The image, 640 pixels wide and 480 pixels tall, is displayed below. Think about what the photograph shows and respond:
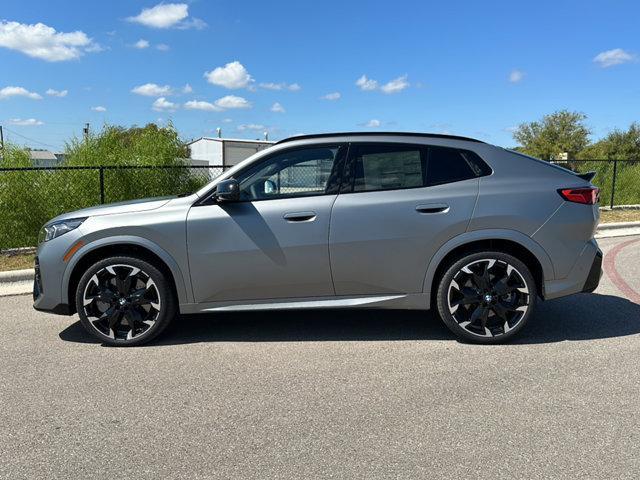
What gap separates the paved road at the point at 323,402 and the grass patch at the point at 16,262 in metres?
2.88

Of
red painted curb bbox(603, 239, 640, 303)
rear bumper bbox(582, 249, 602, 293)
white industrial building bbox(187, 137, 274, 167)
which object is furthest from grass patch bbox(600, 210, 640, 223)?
white industrial building bbox(187, 137, 274, 167)

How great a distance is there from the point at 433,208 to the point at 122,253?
2683 mm

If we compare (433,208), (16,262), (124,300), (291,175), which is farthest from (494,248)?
(16,262)

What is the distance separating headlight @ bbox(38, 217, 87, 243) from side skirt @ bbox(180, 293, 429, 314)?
116 centimetres

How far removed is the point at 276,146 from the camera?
14.8 feet

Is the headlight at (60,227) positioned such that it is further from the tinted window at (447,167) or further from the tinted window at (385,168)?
the tinted window at (447,167)

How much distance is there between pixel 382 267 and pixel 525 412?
1.59 meters

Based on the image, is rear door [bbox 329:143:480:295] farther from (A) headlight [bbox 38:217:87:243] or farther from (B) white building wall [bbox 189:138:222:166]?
(B) white building wall [bbox 189:138:222:166]

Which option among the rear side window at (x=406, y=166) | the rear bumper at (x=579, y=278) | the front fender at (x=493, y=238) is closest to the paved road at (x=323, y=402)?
the rear bumper at (x=579, y=278)

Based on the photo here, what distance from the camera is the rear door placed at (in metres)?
4.32

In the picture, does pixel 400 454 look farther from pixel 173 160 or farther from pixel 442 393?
pixel 173 160

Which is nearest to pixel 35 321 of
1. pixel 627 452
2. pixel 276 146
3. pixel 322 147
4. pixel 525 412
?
pixel 276 146

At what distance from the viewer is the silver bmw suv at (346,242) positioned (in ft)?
14.2

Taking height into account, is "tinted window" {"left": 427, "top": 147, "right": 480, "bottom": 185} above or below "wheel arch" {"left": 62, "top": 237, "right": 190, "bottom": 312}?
above
